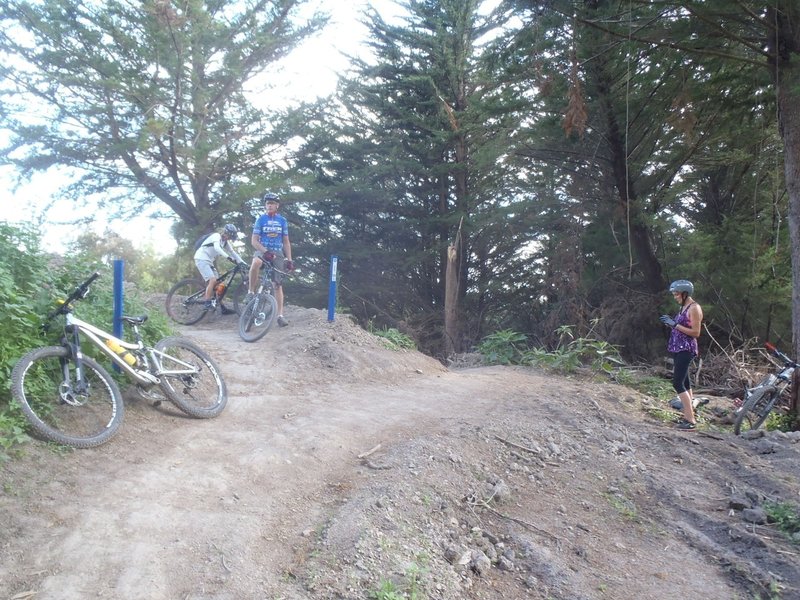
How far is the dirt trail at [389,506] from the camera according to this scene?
3031 mm

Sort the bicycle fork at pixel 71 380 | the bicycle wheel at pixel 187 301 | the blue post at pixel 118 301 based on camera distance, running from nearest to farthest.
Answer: the bicycle fork at pixel 71 380 → the blue post at pixel 118 301 → the bicycle wheel at pixel 187 301

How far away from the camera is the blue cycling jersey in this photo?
920cm

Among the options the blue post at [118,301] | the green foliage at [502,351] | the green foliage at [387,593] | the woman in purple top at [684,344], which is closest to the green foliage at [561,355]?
the green foliage at [502,351]

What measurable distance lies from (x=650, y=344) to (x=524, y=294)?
15.7 feet

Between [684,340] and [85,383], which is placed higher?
[684,340]

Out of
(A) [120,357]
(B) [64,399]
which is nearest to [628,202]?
(A) [120,357]

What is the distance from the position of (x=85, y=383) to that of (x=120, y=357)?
450mm

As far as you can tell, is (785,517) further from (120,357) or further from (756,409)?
(120,357)

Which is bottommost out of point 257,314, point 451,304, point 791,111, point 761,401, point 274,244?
point 761,401

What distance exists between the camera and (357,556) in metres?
3.25

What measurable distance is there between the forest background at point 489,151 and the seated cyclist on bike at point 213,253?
510 centimetres

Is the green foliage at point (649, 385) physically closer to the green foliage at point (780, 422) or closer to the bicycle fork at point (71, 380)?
the green foliage at point (780, 422)

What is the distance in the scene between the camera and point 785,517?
4527 millimetres

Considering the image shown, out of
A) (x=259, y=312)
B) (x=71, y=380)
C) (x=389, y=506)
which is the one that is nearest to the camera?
(x=389, y=506)
